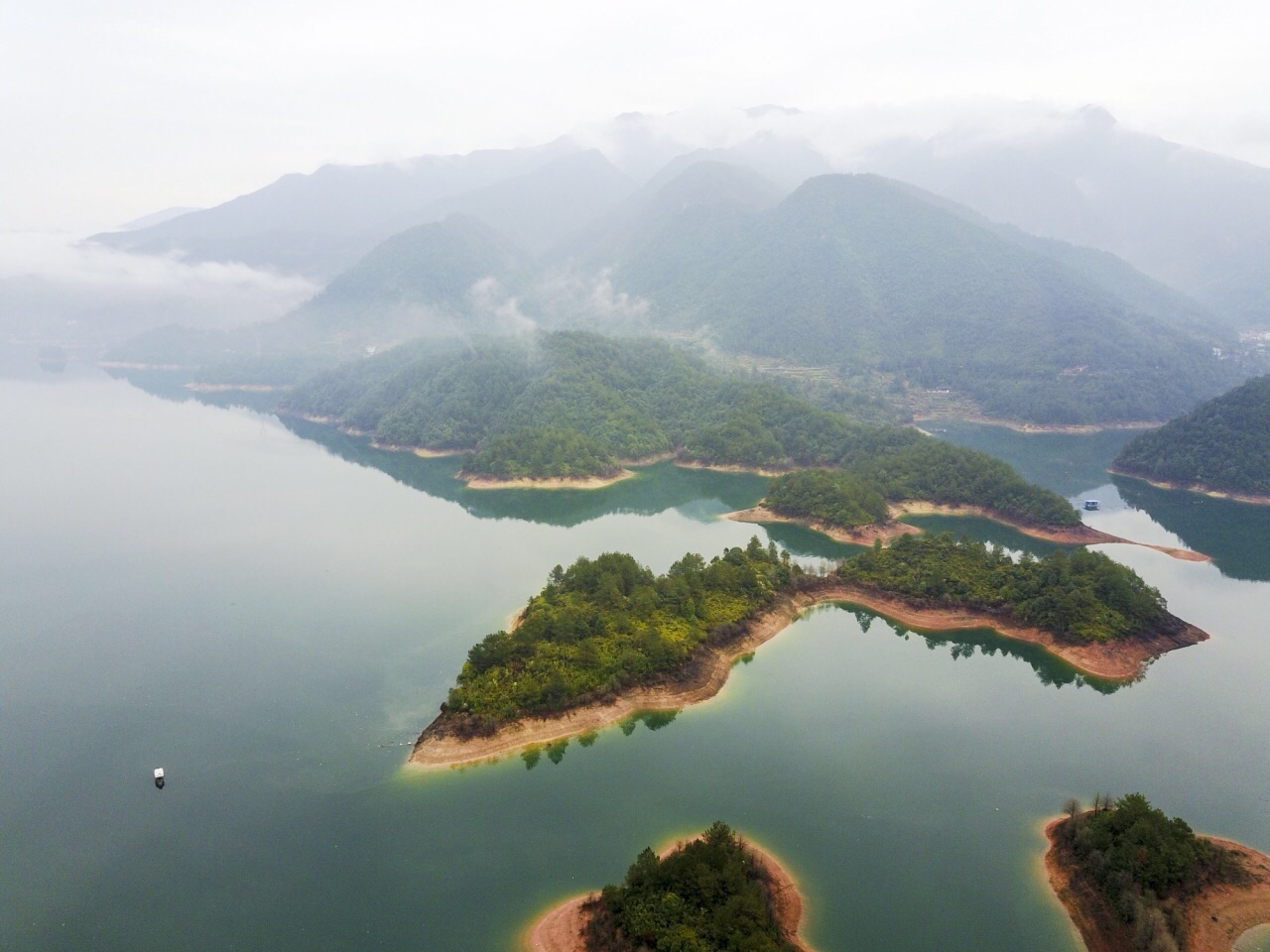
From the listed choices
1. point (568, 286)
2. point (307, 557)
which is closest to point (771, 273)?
point (568, 286)

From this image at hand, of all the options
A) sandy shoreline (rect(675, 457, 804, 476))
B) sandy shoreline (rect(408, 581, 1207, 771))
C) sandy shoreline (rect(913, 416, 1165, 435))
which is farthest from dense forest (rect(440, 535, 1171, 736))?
sandy shoreline (rect(913, 416, 1165, 435))

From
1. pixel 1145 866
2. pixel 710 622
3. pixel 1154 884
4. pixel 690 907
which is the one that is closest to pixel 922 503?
A: pixel 710 622

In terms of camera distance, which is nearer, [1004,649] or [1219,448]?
[1004,649]

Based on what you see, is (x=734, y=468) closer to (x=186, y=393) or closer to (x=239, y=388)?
(x=239, y=388)

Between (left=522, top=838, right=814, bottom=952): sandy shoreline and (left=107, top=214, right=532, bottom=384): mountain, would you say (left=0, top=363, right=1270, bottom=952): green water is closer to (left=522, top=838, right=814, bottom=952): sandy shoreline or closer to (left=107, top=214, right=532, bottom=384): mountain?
(left=522, top=838, right=814, bottom=952): sandy shoreline

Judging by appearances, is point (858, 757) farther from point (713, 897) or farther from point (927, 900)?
point (713, 897)
